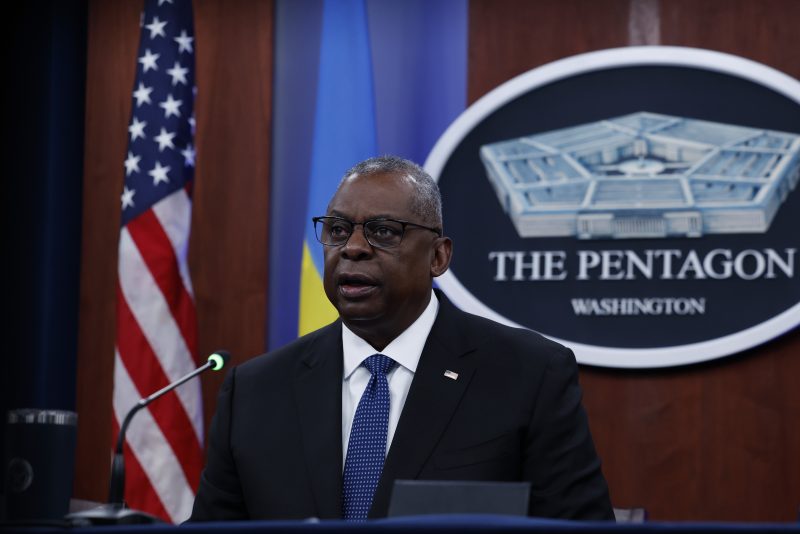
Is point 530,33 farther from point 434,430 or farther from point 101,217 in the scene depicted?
point 434,430

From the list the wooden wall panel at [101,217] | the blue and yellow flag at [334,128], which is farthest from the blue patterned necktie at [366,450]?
the wooden wall panel at [101,217]

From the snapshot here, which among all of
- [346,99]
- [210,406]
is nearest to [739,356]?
[346,99]

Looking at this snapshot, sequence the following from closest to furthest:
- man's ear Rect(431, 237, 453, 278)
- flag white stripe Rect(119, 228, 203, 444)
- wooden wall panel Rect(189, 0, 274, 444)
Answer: man's ear Rect(431, 237, 453, 278)
flag white stripe Rect(119, 228, 203, 444)
wooden wall panel Rect(189, 0, 274, 444)

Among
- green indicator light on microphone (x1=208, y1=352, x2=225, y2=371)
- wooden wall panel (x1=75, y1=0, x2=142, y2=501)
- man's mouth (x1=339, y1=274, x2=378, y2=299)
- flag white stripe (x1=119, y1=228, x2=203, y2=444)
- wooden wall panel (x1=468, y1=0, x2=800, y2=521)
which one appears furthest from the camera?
wooden wall panel (x1=75, y1=0, x2=142, y2=501)

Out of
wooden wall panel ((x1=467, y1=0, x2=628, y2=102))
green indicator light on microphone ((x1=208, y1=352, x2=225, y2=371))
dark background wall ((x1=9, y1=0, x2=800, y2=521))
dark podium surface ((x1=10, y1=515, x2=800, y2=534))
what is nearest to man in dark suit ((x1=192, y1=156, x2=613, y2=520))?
green indicator light on microphone ((x1=208, y1=352, x2=225, y2=371))

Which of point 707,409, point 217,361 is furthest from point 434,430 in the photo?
point 707,409

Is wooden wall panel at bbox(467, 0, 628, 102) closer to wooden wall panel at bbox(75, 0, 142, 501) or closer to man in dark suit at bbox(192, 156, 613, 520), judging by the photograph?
wooden wall panel at bbox(75, 0, 142, 501)

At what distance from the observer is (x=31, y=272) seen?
185 inches

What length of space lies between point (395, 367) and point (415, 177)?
40 centimetres

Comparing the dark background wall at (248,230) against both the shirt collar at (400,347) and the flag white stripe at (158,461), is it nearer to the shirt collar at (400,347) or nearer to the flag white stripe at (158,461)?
the flag white stripe at (158,461)

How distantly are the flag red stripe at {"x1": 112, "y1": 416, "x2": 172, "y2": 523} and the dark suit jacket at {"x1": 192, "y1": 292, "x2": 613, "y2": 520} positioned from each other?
1622mm

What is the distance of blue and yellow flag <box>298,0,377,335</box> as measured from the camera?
13.4 ft

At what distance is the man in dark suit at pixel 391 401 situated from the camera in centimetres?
219

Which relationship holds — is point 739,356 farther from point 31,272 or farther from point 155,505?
point 31,272
